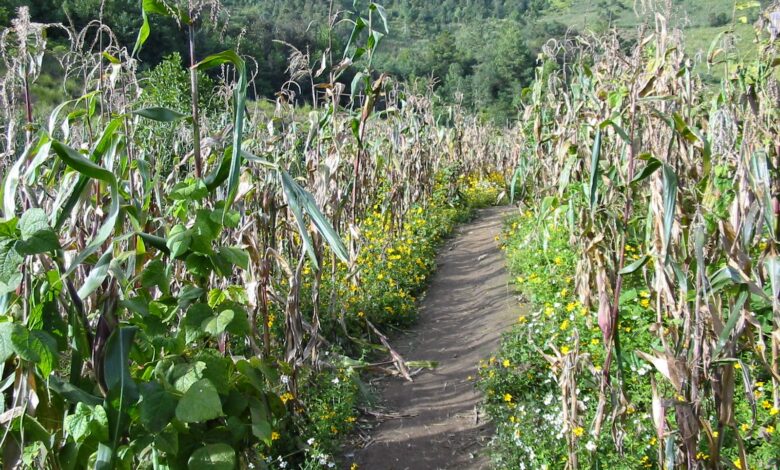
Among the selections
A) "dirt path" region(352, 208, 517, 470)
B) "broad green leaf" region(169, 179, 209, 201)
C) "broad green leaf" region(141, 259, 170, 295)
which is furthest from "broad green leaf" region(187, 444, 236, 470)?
"dirt path" region(352, 208, 517, 470)

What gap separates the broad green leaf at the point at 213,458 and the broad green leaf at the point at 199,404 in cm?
16

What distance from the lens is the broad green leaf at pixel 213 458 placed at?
1.60m

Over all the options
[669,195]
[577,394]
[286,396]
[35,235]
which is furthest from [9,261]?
[577,394]

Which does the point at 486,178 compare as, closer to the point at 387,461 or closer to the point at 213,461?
the point at 387,461

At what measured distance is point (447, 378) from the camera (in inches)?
163

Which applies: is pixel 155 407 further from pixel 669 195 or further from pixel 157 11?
pixel 669 195

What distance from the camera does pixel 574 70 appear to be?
20.6 ft

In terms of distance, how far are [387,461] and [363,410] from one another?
21.9 inches

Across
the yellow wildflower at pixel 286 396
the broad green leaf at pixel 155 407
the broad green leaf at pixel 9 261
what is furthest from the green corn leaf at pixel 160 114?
the yellow wildflower at pixel 286 396

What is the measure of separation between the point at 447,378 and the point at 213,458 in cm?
269

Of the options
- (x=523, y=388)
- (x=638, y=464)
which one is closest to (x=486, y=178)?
(x=523, y=388)

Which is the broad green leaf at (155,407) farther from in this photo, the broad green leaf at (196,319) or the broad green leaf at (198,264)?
the broad green leaf at (198,264)

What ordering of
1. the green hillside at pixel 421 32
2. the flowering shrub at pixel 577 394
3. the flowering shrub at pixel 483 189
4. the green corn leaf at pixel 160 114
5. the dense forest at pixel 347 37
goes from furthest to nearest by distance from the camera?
1. the dense forest at pixel 347 37
2. the flowering shrub at pixel 483 189
3. the green hillside at pixel 421 32
4. the flowering shrub at pixel 577 394
5. the green corn leaf at pixel 160 114

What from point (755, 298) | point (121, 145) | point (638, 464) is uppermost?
point (121, 145)
